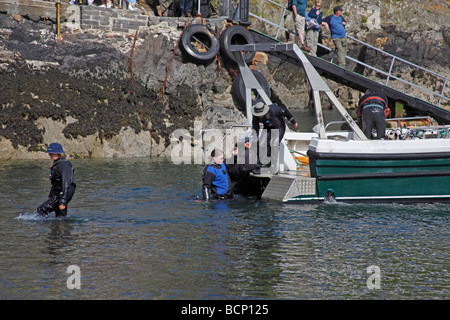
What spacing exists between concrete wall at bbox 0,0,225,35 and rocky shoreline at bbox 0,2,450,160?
0.82ft

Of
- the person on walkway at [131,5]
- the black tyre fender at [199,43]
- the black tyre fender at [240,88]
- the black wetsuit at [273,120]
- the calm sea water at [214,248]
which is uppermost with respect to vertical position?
the person on walkway at [131,5]

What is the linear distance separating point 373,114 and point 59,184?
652 cm

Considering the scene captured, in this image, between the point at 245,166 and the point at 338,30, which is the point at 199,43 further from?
the point at 245,166

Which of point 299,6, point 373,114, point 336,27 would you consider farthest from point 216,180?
point 299,6

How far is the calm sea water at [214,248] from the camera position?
7.63 meters

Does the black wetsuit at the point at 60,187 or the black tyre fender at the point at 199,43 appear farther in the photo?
the black tyre fender at the point at 199,43

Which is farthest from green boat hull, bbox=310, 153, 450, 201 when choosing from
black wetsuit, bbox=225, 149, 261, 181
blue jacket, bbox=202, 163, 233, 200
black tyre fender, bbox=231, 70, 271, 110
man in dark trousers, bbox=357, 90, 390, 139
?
black tyre fender, bbox=231, 70, 271, 110

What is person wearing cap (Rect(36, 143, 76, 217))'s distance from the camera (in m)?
10.6

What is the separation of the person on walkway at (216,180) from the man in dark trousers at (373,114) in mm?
3060

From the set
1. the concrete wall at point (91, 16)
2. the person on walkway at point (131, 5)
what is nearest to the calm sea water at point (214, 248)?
the concrete wall at point (91, 16)

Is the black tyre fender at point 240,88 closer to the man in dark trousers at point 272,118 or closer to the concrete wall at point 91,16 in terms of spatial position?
the concrete wall at point 91,16

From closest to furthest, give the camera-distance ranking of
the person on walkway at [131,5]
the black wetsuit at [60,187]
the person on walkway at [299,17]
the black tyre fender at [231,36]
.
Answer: the black wetsuit at [60,187]
the person on walkway at [299,17]
the black tyre fender at [231,36]
the person on walkway at [131,5]
